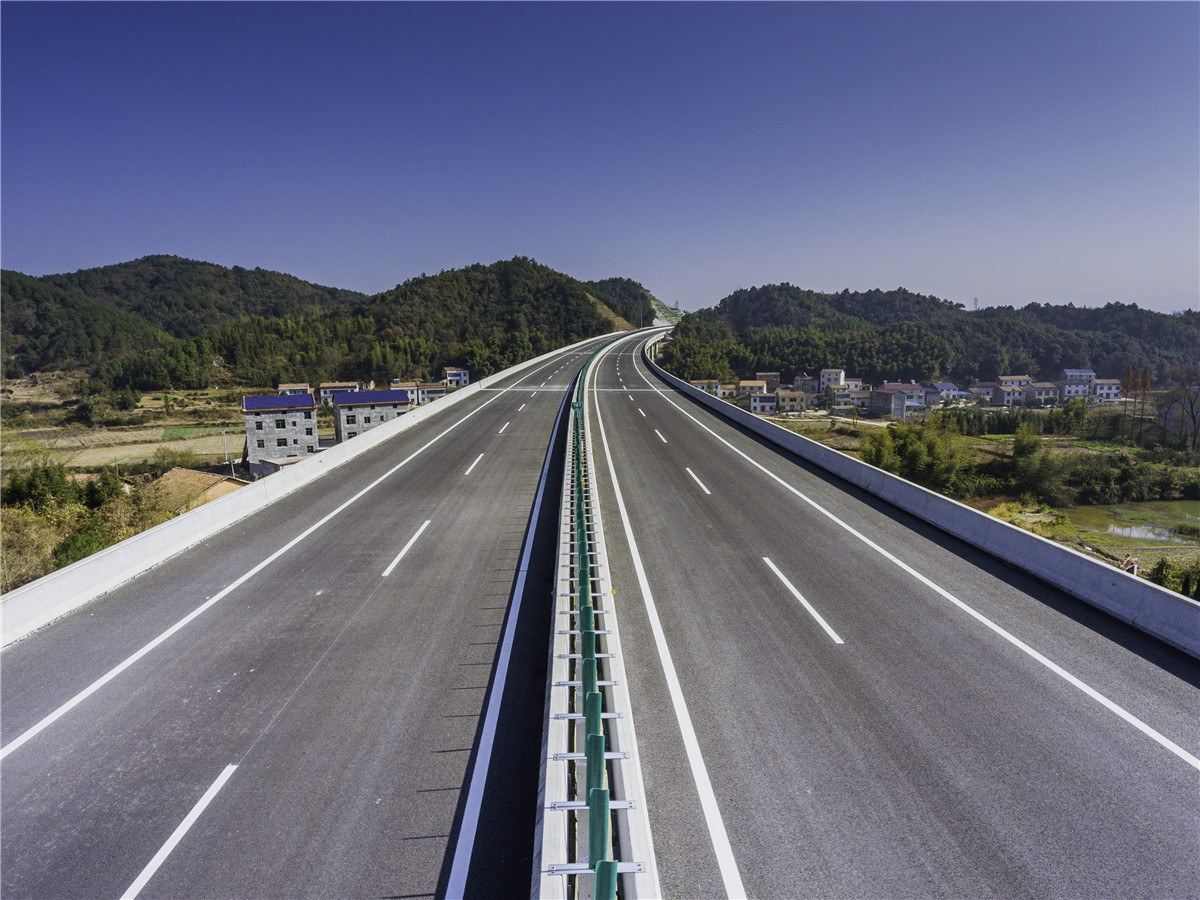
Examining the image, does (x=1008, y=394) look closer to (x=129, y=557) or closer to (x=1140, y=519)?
(x=1140, y=519)

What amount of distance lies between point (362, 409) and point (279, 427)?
705cm

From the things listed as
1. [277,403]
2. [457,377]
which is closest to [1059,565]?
Result: [277,403]

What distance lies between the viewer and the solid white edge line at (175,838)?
14.6ft

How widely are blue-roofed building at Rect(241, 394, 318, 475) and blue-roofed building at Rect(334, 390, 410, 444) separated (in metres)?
2.76

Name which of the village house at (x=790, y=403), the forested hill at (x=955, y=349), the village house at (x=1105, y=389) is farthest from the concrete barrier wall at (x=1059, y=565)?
the village house at (x=1105, y=389)

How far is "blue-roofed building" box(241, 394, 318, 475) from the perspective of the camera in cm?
4716

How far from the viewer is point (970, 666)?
24.0ft

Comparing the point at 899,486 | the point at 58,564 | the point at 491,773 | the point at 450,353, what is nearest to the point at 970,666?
the point at 491,773

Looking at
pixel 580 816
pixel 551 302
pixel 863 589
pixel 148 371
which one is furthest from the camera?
pixel 551 302

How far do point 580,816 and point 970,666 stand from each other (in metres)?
5.64

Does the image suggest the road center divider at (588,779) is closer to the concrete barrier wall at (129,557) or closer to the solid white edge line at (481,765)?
the solid white edge line at (481,765)

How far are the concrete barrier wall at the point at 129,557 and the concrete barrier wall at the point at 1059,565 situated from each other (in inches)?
643

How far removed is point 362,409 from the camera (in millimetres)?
52031

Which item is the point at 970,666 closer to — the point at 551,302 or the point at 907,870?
the point at 907,870
